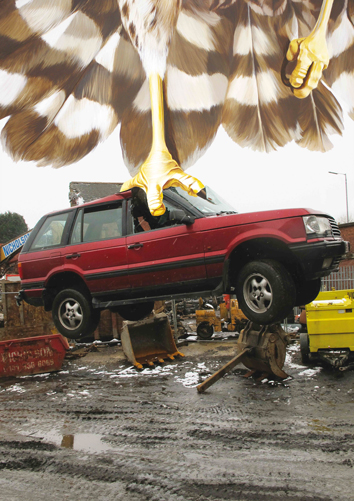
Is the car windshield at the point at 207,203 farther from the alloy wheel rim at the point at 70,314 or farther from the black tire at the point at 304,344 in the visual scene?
the black tire at the point at 304,344

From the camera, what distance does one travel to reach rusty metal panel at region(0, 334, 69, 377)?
10945 millimetres

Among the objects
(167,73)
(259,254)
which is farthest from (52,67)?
(259,254)

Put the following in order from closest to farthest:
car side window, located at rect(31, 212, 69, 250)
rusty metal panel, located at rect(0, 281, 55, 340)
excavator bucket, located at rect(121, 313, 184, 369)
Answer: car side window, located at rect(31, 212, 69, 250) → excavator bucket, located at rect(121, 313, 184, 369) → rusty metal panel, located at rect(0, 281, 55, 340)

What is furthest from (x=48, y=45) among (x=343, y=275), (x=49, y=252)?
(x=343, y=275)

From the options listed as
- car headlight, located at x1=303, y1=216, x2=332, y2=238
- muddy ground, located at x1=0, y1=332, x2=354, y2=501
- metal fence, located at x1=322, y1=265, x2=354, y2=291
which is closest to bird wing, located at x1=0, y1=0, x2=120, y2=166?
muddy ground, located at x1=0, y1=332, x2=354, y2=501

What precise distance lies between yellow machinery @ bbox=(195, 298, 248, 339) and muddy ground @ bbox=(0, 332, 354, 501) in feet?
13.9

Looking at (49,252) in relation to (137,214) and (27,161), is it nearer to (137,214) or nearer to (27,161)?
(137,214)

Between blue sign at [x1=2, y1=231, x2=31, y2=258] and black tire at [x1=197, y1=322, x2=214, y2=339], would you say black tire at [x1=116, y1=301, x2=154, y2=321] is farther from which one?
black tire at [x1=197, y1=322, x2=214, y2=339]

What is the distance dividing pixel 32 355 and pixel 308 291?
9.35 metres

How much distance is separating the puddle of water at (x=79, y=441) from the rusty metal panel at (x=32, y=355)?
4257 millimetres

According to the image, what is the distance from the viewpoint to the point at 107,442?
6605mm

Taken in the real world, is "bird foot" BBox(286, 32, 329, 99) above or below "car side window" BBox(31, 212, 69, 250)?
above

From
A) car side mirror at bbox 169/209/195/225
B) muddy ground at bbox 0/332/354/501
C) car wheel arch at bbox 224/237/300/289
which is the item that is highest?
car side mirror at bbox 169/209/195/225

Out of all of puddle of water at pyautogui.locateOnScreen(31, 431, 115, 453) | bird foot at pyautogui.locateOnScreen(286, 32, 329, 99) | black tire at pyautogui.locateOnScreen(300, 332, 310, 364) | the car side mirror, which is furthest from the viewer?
bird foot at pyautogui.locateOnScreen(286, 32, 329, 99)
